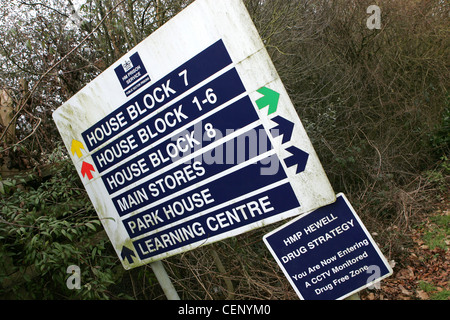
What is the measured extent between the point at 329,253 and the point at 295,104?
6032mm

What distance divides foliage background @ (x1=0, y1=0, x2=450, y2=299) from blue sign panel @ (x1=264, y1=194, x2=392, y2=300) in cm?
133

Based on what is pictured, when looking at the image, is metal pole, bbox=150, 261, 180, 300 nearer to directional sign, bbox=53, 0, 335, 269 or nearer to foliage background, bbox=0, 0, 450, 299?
directional sign, bbox=53, 0, 335, 269

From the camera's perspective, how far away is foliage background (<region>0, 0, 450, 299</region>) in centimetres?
334

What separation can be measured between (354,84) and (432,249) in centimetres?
388

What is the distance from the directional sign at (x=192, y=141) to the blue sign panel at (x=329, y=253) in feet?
0.33

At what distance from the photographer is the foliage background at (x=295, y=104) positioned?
11.0 ft

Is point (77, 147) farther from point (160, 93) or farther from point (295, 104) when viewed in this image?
point (295, 104)

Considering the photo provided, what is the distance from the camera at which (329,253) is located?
205 centimetres

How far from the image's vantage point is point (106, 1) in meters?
5.69

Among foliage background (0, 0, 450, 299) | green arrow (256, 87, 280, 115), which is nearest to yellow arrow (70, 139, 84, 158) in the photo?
foliage background (0, 0, 450, 299)

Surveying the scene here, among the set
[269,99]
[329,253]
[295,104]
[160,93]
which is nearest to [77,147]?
[160,93]

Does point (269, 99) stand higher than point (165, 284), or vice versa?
point (269, 99)

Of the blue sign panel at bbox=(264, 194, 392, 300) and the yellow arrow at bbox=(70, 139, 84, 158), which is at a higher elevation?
the yellow arrow at bbox=(70, 139, 84, 158)

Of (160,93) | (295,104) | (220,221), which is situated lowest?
(220,221)
